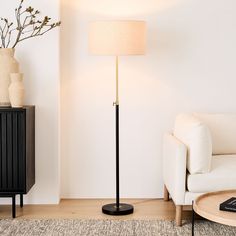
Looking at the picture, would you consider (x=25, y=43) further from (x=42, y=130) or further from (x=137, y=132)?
(x=137, y=132)

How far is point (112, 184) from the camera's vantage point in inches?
194

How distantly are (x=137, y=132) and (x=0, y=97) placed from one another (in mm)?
1220

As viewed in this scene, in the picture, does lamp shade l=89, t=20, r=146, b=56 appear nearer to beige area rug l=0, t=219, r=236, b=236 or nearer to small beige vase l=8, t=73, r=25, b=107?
small beige vase l=8, t=73, r=25, b=107

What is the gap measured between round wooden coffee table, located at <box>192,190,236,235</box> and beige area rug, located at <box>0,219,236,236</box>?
0.41 m

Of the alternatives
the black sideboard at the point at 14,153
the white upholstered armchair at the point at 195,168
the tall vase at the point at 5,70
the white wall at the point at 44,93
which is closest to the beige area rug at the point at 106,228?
the white upholstered armchair at the point at 195,168

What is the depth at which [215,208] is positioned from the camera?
3277 millimetres

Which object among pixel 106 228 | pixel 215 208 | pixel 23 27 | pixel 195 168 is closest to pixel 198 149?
pixel 195 168

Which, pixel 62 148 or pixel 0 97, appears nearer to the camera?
pixel 0 97

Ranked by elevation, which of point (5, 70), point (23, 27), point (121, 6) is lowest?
point (5, 70)

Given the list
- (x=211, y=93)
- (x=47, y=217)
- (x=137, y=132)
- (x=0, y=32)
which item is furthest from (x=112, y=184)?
(x=0, y=32)

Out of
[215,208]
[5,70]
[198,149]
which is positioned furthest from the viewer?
[5,70]

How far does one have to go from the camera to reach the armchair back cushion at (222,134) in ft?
14.8

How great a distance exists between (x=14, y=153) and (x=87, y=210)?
75cm

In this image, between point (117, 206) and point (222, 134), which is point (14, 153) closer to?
point (117, 206)
